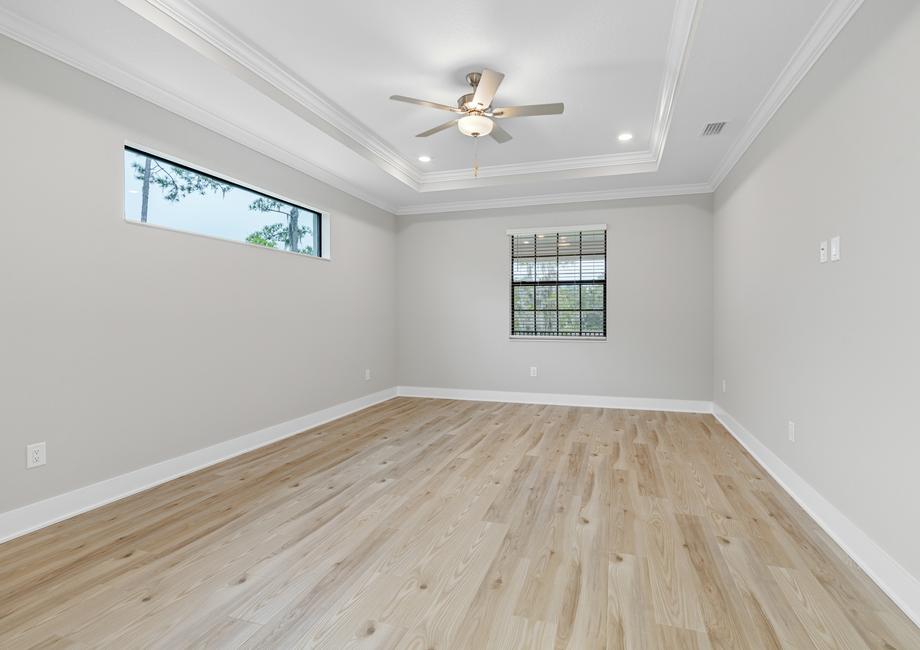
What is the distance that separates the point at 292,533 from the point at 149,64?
2.70m

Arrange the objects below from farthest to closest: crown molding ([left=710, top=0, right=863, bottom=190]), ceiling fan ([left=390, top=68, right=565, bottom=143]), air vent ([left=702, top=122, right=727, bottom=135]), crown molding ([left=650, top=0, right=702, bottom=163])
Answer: air vent ([left=702, top=122, right=727, bottom=135]), ceiling fan ([left=390, top=68, right=565, bottom=143]), crown molding ([left=650, top=0, right=702, bottom=163]), crown molding ([left=710, top=0, right=863, bottom=190])

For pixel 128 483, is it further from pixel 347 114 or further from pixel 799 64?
pixel 799 64

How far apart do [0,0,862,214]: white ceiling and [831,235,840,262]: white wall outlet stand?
99 centimetres

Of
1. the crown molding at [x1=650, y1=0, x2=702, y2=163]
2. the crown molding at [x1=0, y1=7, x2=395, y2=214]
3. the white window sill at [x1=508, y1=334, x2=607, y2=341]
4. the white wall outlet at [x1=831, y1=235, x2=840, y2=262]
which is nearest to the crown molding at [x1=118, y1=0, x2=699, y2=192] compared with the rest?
the crown molding at [x1=650, y1=0, x2=702, y2=163]

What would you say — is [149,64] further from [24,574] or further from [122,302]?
[24,574]

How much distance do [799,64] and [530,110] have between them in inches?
59.0

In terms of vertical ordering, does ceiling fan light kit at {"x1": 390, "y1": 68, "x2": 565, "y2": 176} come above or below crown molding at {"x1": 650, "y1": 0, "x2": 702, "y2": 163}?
below

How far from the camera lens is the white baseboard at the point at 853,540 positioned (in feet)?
5.43

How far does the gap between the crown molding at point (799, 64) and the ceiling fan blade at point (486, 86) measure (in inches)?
63.3

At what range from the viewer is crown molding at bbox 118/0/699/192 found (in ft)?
7.94

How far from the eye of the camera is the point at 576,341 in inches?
221

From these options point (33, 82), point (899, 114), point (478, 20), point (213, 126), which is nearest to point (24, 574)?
point (33, 82)

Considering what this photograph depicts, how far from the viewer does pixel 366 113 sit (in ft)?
12.2

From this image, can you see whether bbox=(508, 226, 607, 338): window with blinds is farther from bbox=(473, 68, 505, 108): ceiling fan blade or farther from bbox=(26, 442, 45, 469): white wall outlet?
bbox=(26, 442, 45, 469): white wall outlet
